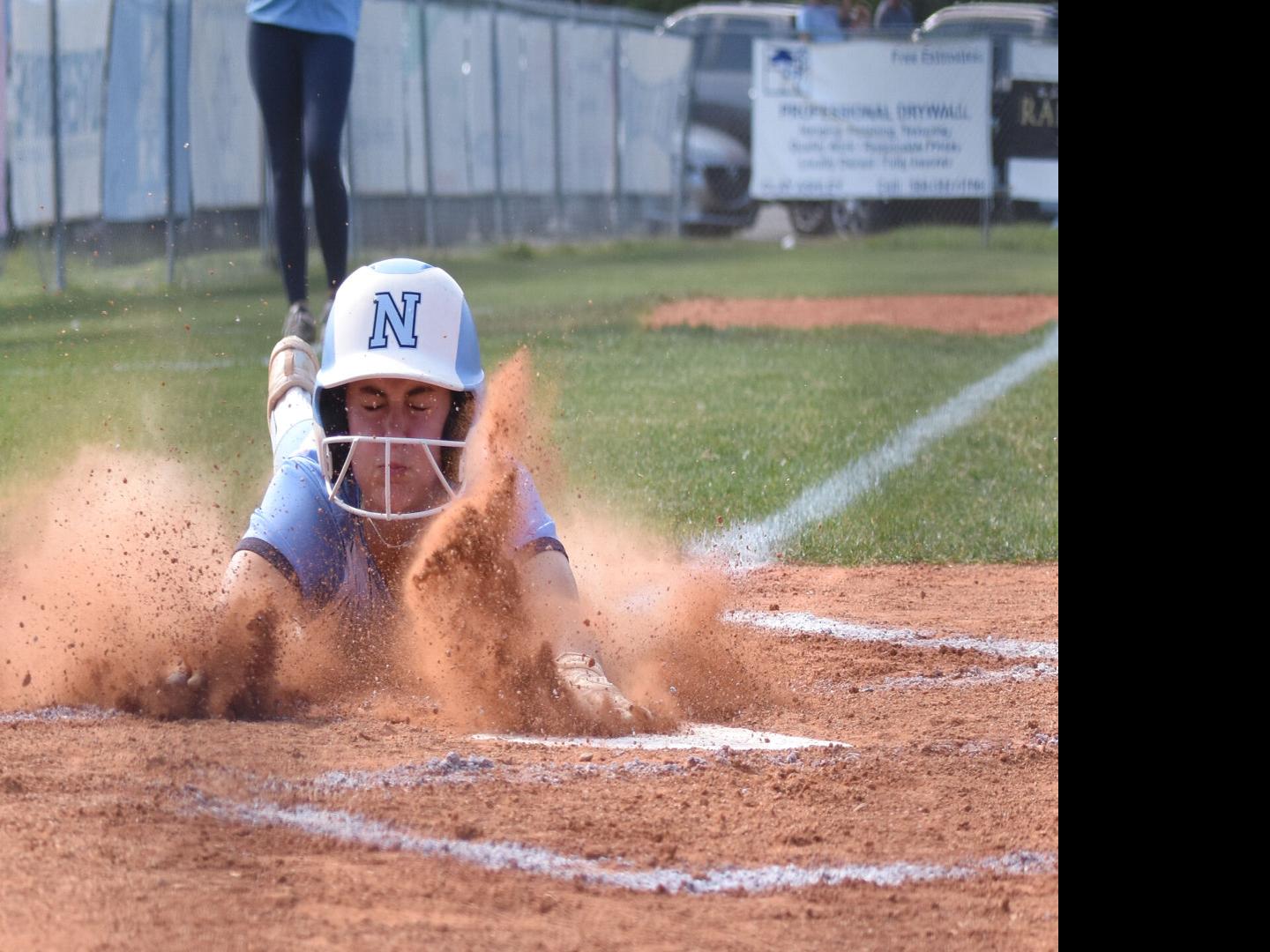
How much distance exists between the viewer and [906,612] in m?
4.71

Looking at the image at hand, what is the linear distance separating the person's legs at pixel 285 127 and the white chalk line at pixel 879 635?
8.08 ft

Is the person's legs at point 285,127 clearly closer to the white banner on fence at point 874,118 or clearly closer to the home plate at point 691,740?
the home plate at point 691,740

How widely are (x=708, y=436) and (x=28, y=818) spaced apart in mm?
4748

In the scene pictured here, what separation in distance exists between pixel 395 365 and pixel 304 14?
2.95 m

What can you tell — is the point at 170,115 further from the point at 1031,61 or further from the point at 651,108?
the point at 1031,61

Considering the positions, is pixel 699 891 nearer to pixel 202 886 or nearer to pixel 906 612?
pixel 202 886

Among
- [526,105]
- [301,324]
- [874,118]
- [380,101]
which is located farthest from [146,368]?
[874,118]

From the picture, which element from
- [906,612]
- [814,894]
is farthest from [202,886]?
[906,612]

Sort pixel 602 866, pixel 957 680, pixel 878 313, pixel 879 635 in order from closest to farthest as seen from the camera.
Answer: pixel 602 866, pixel 957 680, pixel 879 635, pixel 878 313

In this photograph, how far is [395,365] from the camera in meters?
3.65

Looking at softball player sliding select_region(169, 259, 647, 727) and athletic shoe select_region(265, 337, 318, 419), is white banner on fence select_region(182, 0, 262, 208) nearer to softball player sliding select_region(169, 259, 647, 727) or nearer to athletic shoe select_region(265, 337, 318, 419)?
athletic shoe select_region(265, 337, 318, 419)
